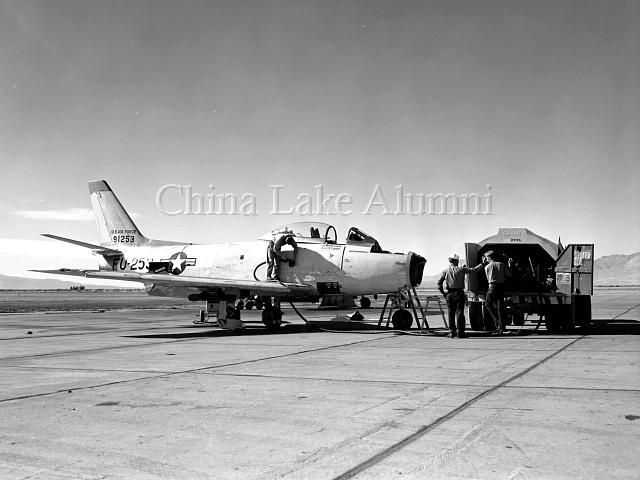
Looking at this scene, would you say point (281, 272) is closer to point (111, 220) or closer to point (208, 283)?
point (208, 283)

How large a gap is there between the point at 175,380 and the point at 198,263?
11.6 metres

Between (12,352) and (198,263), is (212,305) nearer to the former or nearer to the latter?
(198,263)

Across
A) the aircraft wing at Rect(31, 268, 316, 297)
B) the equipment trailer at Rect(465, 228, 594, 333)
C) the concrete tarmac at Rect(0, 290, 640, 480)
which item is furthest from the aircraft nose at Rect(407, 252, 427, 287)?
the concrete tarmac at Rect(0, 290, 640, 480)

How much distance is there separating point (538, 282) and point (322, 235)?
6.36 meters

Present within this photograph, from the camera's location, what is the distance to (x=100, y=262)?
21.3 m

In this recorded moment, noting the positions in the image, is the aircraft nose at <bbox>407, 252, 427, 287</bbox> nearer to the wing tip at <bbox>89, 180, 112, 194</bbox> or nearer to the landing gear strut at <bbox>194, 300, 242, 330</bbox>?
the landing gear strut at <bbox>194, 300, 242, 330</bbox>

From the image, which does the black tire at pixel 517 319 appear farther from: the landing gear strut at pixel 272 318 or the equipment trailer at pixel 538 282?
the landing gear strut at pixel 272 318

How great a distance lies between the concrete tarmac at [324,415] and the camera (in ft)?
12.3

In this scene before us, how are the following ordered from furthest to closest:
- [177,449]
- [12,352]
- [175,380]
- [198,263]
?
1. [198,263]
2. [12,352]
3. [175,380]
4. [177,449]

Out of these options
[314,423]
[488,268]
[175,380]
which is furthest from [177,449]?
[488,268]

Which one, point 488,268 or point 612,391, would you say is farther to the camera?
point 488,268

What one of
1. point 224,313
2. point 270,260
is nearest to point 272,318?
point 224,313

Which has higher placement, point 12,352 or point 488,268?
point 488,268

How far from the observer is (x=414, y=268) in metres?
15.4
